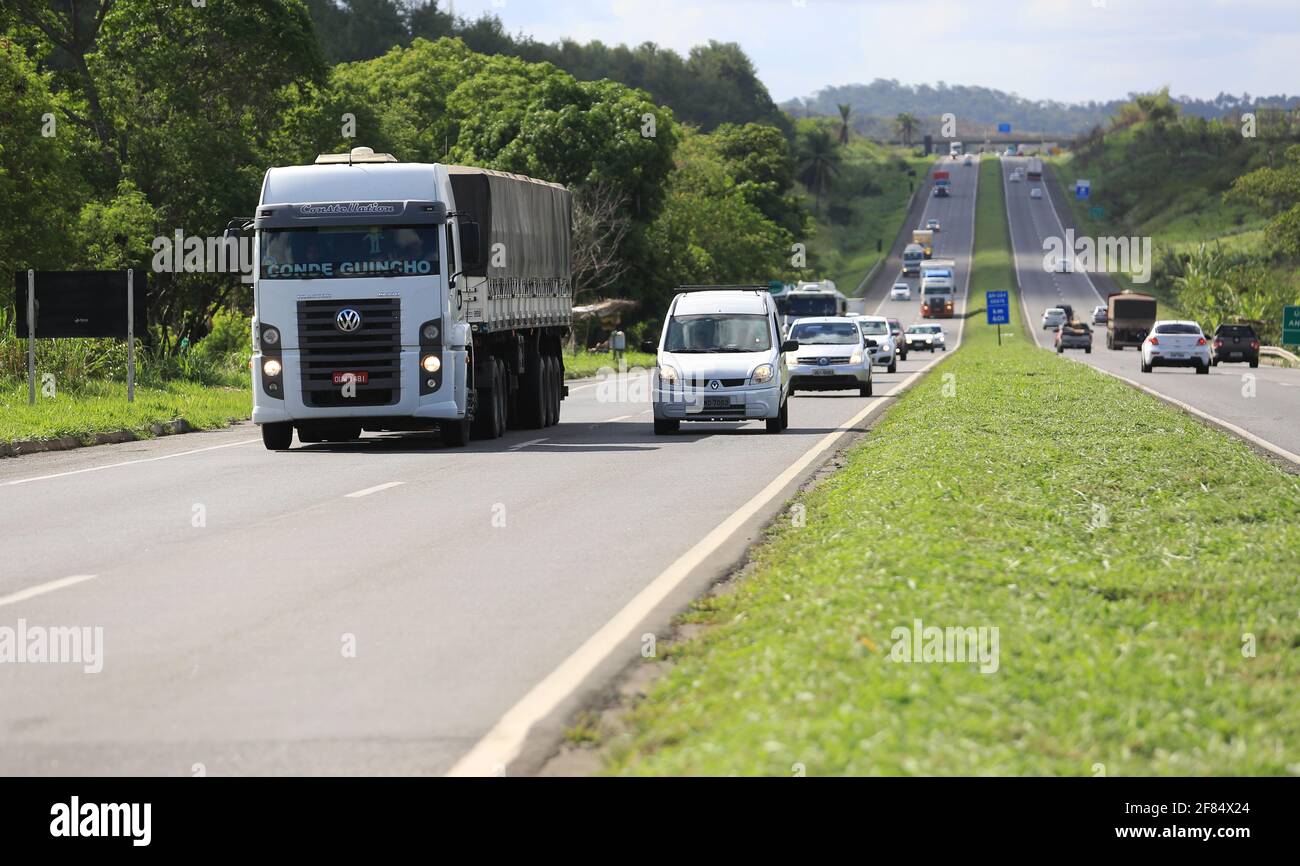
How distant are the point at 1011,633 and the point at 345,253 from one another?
16532mm

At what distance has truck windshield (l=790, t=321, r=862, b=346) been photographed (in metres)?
38.4

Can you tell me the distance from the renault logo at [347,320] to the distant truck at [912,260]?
121785mm

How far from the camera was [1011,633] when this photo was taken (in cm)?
843

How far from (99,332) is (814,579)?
71.2 ft

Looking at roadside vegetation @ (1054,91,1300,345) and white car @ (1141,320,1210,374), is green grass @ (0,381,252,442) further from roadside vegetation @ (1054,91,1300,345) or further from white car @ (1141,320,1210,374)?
roadside vegetation @ (1054,91,1300,345)

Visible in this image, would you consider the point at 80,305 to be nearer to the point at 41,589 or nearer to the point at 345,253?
the point at 345,253

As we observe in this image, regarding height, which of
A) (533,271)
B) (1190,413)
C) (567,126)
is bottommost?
(1190,413)

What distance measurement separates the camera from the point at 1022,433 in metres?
22.3

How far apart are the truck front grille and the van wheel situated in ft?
14.5

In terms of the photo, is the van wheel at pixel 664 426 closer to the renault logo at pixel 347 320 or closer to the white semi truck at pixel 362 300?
the white semi truck at pixel 362 300

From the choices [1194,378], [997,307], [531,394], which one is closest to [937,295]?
[997,307]
